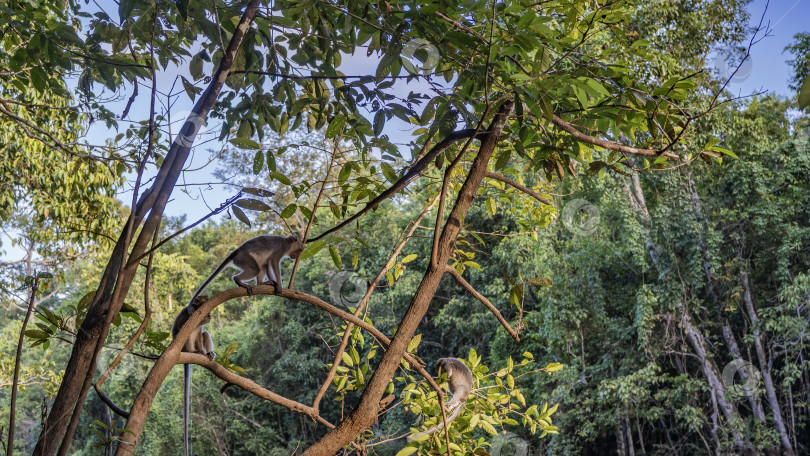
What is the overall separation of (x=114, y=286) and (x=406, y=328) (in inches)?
16.4

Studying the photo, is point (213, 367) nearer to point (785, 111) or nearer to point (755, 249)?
point (755, 249)

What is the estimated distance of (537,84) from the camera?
0.85 m

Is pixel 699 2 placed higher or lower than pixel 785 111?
higher

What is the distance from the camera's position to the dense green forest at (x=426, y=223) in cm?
92

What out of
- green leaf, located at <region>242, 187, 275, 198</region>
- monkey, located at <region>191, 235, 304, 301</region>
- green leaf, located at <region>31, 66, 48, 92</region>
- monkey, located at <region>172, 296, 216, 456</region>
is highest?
green leaf, located at <region>31, 66, 48, 92</region>

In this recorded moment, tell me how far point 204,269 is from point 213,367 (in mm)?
9935

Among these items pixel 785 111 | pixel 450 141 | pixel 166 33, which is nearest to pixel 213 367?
pixel 450 141

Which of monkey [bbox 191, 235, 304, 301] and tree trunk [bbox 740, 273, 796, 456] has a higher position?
tree trunk [bbox 740, 273, 796, 456]
